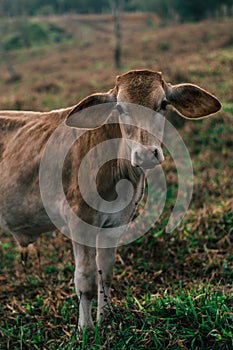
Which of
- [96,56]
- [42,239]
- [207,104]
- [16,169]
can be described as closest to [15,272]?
[42,239]

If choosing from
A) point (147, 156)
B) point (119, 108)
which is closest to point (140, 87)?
point (119, 108)

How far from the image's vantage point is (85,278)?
3.31 metres

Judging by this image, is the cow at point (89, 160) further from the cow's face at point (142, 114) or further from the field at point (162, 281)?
the field at point (162, 281)

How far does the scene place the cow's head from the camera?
2.67 meters

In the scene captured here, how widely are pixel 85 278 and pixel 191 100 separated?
1.49 meters

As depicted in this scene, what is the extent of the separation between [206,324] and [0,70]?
24.8 m

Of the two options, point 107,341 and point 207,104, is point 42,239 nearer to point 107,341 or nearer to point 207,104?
point 107,341

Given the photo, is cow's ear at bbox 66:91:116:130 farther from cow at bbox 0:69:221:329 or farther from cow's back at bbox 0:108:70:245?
cow's back at bbox 0:108:70:245

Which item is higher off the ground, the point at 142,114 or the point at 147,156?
the point at 142,114

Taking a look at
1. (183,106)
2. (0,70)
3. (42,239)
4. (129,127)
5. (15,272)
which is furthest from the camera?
(0,70)

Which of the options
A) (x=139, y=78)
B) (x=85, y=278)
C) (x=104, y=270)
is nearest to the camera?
(x=139, y=78)

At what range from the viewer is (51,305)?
3.90m

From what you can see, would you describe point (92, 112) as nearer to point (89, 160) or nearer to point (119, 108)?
point (119, 108)

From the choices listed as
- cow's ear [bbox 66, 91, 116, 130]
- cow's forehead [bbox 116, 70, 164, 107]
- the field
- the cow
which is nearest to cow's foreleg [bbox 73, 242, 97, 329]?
the cow
